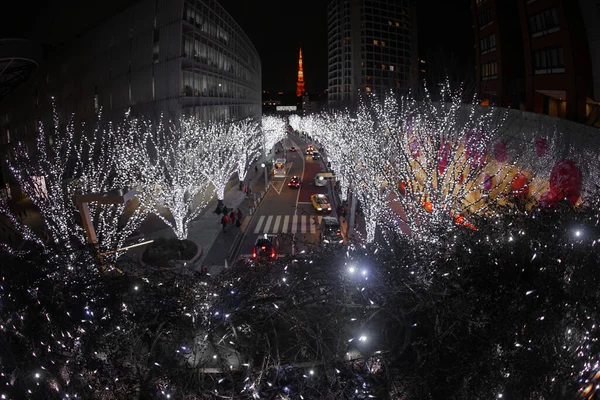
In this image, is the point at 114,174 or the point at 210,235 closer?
the point at 210,235

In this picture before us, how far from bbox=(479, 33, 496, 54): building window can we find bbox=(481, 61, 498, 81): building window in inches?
42.6

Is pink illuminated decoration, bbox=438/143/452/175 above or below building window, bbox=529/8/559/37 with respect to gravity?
below

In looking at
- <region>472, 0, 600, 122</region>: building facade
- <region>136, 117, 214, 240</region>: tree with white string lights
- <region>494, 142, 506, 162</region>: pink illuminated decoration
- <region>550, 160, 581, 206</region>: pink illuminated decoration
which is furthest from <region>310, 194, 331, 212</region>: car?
<region>550, 160, 581, 206</region>: pink illuminated decoration

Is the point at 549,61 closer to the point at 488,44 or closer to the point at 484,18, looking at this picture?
the point at 488,44

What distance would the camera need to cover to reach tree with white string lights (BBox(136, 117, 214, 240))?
65.3 ft

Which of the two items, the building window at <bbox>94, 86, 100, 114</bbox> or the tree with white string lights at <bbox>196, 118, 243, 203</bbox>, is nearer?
the tree with white string lights at <bbox>196, 118, 243, 203</bbox>

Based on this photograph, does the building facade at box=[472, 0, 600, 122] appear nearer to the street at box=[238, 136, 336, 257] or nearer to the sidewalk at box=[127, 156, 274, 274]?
the street at box=[238, 136, 336, 257]

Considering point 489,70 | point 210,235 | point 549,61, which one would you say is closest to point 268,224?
point 210,235

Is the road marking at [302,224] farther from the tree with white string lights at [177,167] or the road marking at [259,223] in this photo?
the tree with white string lights at [177,167]

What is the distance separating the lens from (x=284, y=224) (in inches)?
995

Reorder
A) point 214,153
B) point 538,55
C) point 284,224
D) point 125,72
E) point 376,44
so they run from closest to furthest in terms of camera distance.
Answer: point 538,55 < point 284,224 < point 214,153 < point 125,72 < point 376,44

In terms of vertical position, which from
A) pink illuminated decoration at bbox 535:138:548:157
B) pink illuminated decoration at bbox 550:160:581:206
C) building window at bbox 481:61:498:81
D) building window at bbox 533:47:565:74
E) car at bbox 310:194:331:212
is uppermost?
building window at bbox 481:61:498:81

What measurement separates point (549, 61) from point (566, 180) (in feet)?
50.0

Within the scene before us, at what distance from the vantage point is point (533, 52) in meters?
25.1
